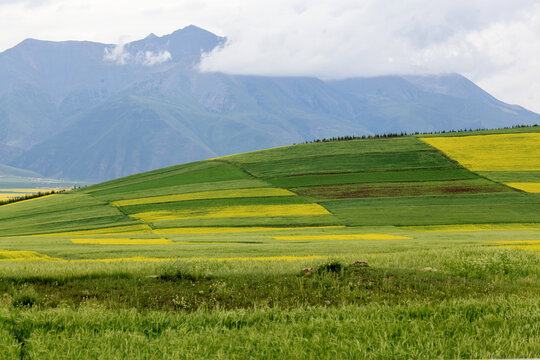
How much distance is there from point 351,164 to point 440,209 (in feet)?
116

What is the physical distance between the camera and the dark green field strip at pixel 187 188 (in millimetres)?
84625

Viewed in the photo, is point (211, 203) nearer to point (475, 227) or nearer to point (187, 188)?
point (187, 188)

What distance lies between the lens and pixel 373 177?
87.1m

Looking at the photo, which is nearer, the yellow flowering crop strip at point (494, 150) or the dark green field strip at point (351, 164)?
the yellow flowering crop strip at point (494, 150)

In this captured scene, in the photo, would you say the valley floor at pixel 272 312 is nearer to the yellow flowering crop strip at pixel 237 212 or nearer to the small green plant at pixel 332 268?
the small green plant at pixel 332 268

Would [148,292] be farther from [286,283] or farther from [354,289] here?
[354,289]

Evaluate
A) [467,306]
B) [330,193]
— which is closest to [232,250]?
[467,306]

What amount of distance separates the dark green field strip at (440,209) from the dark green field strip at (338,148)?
36468 millimetres

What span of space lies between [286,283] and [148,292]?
3.22 meters

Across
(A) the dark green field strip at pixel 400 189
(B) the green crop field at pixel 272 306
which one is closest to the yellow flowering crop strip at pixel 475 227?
(A) the dark green field strip at pixel 400 189

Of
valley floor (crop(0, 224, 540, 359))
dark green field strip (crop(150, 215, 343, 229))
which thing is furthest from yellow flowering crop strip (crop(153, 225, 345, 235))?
valley floor (crop(0, 224, 540, 359))

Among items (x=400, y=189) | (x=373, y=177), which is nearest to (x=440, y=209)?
(x=400, y=189)

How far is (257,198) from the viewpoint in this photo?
75.1 metres

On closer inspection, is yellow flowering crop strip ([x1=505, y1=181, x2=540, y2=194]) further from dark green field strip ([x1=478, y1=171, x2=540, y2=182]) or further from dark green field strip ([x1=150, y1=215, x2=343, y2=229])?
dark green field strip ([x1=150, y1=215, x2=343, y2=229])
